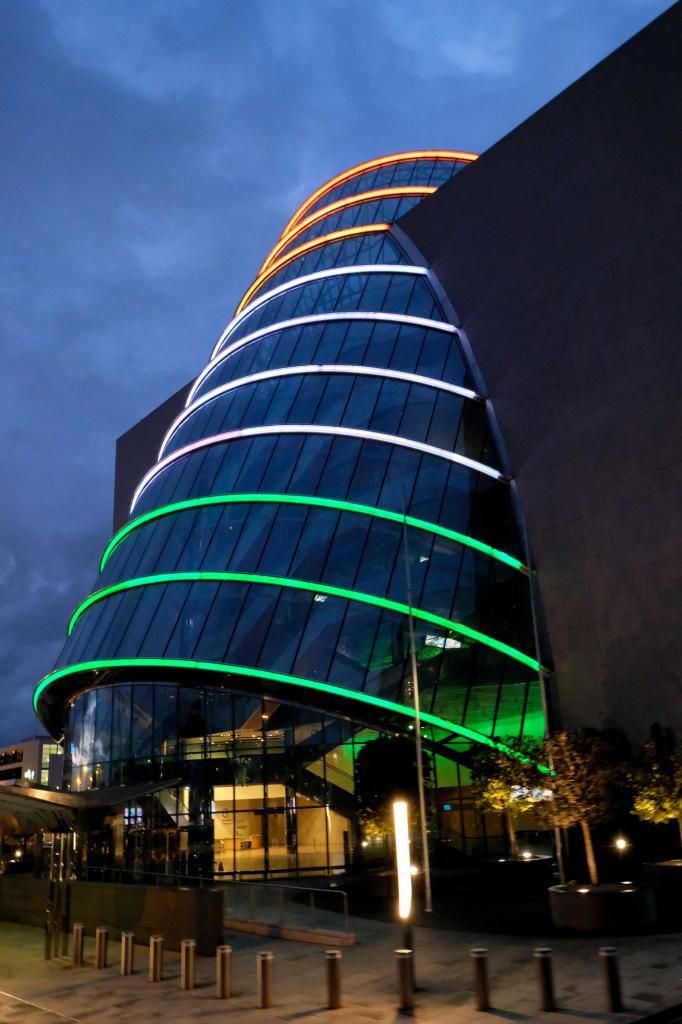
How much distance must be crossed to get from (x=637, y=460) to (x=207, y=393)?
924 inches

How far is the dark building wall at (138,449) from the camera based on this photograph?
196ft

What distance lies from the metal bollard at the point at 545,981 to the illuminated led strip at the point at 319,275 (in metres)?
34.6

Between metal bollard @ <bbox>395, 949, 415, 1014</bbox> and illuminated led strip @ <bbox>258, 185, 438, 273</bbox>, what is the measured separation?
40.6 m

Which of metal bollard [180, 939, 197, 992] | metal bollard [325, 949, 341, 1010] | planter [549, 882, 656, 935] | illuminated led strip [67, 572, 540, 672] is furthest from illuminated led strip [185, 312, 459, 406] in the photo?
metal bollard [325, 949, 341, 1010]

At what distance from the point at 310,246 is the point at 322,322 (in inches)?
356

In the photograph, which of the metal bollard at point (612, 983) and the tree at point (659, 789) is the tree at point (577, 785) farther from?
the metal bollard at point (612, 983)

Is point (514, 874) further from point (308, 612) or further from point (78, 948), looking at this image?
point (78, 948)

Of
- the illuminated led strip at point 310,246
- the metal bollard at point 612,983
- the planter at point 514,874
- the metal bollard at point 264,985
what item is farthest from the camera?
the illuminated led strip at point 310,246

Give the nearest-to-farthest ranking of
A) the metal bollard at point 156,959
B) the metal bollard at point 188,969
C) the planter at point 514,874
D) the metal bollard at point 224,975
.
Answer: the metal bollard at point 224,975
the metal bollard at point 188,969
the metal bollard at point 156,959
the planter at point 514,874

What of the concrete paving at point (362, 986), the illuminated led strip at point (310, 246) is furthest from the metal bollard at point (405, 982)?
the illuminated led strip at point (310, 246)

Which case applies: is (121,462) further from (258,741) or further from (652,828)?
(652,828)

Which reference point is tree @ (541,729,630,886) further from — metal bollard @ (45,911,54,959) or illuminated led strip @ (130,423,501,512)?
illuminated led strip @ (130,423,501,512)

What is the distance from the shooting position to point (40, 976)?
1583 cm

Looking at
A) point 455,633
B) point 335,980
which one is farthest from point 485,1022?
point 455,633
